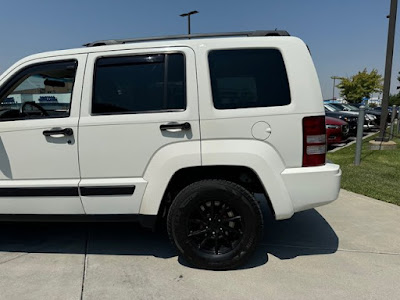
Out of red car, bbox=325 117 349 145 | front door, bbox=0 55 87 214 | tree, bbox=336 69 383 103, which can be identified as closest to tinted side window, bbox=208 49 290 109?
front door, bbox=0 55 87 214

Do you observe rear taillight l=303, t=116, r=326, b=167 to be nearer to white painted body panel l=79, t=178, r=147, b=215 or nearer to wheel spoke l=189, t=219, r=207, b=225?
wheel spoke l=189, t=219, r=207, b=225

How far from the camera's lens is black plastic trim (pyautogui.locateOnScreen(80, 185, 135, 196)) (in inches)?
114

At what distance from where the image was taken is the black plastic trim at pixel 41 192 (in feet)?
9.64

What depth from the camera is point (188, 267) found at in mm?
3020

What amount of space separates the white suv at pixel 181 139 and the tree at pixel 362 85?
165ft

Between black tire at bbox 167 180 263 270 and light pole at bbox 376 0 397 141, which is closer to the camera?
black tire at bbox 167 180 263 270

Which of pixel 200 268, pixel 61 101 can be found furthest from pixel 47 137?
pixel 200 268

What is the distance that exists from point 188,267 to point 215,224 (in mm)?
489

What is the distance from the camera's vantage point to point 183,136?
2.81 m

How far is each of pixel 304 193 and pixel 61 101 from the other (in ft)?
7.67

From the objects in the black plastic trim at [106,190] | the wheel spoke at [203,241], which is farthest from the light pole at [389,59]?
the black plastic trim at [106,190]

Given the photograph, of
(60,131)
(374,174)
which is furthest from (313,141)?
(374,174)

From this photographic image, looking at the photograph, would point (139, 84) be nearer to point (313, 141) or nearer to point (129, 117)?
point (129, 117)

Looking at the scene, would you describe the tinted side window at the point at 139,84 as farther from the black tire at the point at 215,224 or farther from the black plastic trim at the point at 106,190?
the black tire at the point at 215,224
